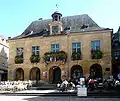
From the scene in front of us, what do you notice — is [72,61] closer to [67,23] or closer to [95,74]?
[95,74]

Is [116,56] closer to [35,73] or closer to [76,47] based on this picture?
[76,47]

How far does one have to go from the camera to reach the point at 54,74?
30.8 m

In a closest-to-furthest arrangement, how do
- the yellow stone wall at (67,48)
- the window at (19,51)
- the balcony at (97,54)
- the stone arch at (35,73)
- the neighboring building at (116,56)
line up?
the balcony at (97,54) → the yellow stone wall at (67,48) → the stone arch at (35,73) → the window at (19,51) → the neighboring building at (116,56)

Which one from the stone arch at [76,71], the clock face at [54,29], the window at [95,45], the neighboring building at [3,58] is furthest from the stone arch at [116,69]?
the neighboring building at [3,58]

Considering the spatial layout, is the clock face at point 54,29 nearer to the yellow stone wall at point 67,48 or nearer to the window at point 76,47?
the yellow stone wall at point 67,48

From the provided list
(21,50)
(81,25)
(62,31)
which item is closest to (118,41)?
(81,25)

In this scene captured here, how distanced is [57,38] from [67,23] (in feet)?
10.7

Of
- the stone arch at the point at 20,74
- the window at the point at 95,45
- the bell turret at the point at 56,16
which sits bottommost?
the stone arch at the point at 20,74

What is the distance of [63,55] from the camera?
94.1 feet

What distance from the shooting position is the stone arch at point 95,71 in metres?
29.0

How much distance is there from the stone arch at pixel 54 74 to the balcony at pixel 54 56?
1362 mm

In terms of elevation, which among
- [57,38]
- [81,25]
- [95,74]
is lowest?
[95,74]

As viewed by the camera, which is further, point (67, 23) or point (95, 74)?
point (67, 23)

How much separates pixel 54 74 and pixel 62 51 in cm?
382
